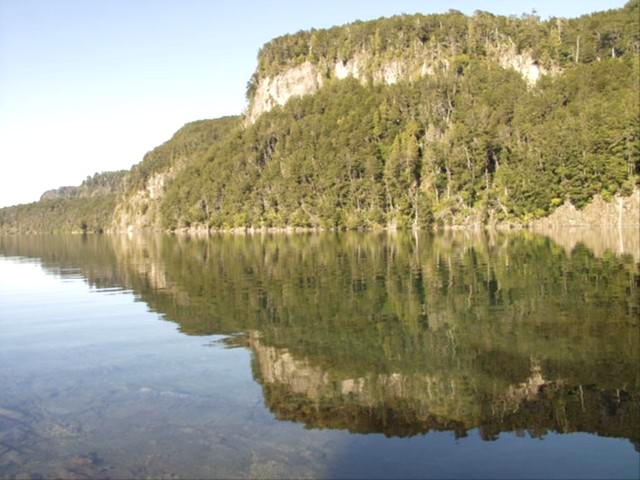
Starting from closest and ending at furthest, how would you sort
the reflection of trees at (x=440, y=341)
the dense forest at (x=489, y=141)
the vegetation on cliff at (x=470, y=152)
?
the reflection of trees at (x=440, y=341) → the vegetation on cliff at (x=470, y=152) → the dense forest at (x=489, y=141)

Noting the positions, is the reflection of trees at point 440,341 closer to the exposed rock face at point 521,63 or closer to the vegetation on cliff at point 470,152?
the vegetation on cliff at point 470,152

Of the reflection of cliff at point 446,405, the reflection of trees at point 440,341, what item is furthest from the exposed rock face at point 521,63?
the reflection of cliff at point 446,405

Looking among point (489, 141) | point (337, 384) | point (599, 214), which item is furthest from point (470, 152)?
point (337, 384)

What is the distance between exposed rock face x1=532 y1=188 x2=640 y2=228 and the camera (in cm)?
10412

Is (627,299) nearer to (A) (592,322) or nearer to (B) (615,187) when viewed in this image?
(A) (592,322)

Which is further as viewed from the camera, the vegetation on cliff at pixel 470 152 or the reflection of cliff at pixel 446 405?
the vegetation on cliff at pixel 470 152

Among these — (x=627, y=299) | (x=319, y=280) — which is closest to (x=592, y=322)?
(x=627, y=299)

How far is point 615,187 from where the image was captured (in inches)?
4208

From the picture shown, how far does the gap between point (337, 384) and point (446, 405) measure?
3.43 meters

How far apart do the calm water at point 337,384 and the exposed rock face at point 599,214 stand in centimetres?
7754

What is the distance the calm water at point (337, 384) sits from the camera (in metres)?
12.3

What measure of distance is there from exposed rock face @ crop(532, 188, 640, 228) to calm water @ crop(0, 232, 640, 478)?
254ft

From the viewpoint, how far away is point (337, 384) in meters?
17.0

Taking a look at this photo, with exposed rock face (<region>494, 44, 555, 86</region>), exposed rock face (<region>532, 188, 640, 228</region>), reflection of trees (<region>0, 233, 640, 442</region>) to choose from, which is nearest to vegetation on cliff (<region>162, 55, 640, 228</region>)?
exposed rock face (<region>532, 188, 640, 228</region>)
